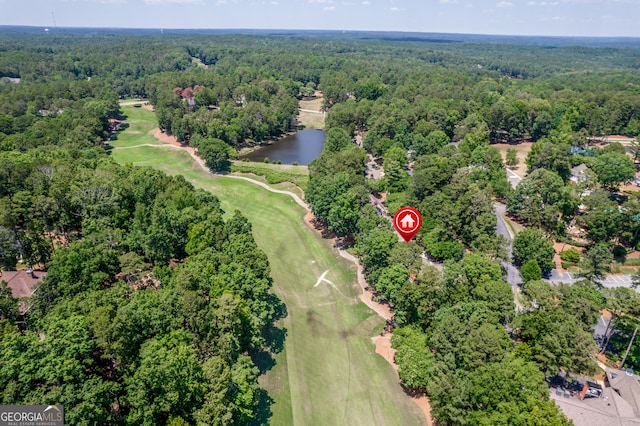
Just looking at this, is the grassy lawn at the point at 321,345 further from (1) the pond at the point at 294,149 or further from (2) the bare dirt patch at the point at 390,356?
(1) the pond at the point at 294,149

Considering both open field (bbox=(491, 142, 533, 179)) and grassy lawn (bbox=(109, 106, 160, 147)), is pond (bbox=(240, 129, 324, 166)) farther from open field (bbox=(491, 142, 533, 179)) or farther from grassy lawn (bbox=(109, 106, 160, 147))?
open field (bbox=(491, 142, 533, 179))

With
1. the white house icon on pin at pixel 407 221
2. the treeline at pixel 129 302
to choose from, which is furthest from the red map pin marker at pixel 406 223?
the treeline at pixel 129 302

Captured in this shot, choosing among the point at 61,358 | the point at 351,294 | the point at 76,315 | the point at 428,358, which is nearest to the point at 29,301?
the point at 76,315

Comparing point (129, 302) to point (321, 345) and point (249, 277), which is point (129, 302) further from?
point (321, 345)

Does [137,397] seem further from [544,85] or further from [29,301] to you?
[544,85]

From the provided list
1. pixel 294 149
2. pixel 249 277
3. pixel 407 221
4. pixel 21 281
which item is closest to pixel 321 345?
pixel 249 277
